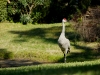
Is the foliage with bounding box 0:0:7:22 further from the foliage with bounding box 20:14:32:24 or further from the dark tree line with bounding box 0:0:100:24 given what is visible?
the foliage with bounding box 20:14:32:24

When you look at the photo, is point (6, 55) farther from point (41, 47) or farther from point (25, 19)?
point (25, 19)

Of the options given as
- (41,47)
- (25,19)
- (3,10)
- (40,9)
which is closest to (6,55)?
(41,47)

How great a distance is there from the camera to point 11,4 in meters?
28.5

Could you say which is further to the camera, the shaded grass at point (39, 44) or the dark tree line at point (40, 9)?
the dark tree line at point (40, 9)

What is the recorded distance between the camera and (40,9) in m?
29.4

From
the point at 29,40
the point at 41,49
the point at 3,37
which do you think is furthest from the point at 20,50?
the point at 3,37

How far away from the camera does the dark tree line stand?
2786cm

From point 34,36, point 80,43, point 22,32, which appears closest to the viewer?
point 80,43

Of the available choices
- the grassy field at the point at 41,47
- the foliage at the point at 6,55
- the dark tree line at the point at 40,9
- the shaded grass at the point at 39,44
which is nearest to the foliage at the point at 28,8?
the dark tree line at the point at 40,9

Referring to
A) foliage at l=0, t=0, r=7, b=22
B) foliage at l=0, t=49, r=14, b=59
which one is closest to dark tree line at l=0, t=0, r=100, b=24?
foliage at l=0, t=0, r=7, b=22

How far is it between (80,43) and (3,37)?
549cm

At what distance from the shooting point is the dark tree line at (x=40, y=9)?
2786cm

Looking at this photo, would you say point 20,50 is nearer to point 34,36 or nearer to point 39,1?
point 34,36

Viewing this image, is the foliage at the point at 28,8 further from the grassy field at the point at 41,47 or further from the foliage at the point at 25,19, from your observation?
the grassy field at the point at 41,47
